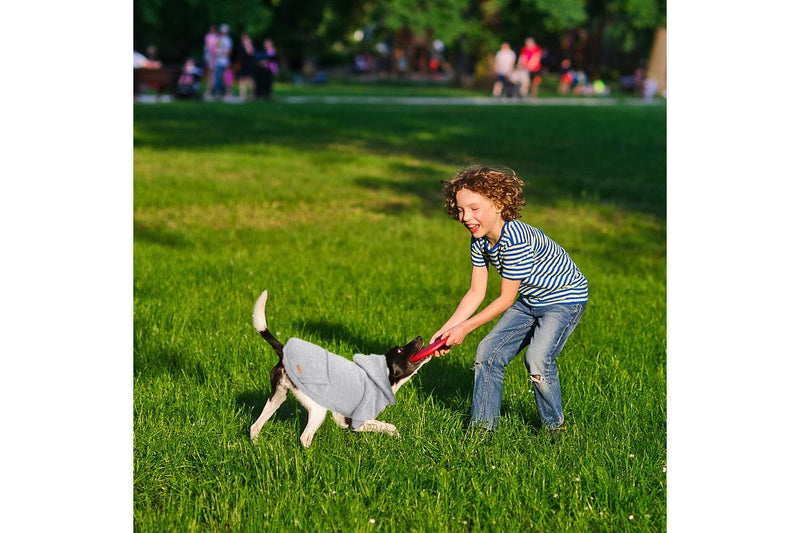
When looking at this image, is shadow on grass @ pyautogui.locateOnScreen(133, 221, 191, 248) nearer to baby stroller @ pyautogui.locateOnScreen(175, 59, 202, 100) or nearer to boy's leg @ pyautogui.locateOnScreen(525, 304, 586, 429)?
boy's leg @ pyautogui.locateOnScreen(525, 304, 586, 429)

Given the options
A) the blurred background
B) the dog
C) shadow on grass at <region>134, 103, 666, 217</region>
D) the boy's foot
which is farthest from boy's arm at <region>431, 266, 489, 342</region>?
the blurred background

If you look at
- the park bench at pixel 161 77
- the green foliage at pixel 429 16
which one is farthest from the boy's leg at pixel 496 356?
the green foliage at pixel 429 16

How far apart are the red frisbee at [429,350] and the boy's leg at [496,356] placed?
0.42 meters

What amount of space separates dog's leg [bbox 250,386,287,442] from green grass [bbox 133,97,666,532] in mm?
67

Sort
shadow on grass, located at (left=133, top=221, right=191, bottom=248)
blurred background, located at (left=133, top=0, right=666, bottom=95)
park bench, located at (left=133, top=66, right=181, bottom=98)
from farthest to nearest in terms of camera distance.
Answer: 1. blurred background, located at (left=133, top=0, right=666, bottom=95)
2. park bench, located at (left=133, top=66, right=181, bottom=98)
3. shadow on grass, located at (left=133, top=221, right=191, bottom=248)

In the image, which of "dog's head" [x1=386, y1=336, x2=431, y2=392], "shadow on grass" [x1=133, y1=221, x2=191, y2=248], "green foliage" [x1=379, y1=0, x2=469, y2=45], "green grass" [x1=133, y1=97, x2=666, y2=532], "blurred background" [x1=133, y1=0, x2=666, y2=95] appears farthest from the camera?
"blurred background" [x1=133, y1=0, x2=666, y2=95]

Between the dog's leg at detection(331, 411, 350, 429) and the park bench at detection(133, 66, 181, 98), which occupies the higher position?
the park bench at detection(133, 66, 181, 98)

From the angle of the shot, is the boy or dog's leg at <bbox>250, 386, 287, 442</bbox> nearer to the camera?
the boy

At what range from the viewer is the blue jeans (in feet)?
13.8

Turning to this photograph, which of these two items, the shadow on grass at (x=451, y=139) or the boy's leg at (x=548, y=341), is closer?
the boy's leg at (x=548, y=341)

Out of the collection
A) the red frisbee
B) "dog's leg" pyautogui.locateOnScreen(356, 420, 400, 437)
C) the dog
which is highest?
the red frisbee

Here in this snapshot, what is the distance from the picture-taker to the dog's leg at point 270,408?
3.95 m

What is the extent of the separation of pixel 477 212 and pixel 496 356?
830 millimetres

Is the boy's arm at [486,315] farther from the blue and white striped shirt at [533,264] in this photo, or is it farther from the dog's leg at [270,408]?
the dog's leg at [270,408]
